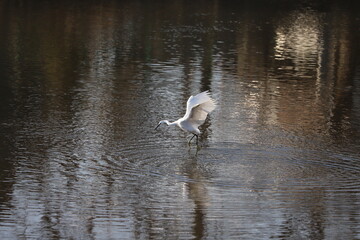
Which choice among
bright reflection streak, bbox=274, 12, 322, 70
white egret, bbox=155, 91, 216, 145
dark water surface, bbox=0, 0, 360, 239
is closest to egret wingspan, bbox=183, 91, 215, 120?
white egret, bbox=155, 91, 216, 145

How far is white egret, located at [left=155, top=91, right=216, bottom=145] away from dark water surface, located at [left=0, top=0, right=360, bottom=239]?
0.38 m

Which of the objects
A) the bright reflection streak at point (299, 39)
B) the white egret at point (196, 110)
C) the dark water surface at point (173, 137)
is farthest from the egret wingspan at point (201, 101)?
the bright reflection streak at point (299, 39)

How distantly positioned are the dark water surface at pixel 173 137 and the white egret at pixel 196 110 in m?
0.38

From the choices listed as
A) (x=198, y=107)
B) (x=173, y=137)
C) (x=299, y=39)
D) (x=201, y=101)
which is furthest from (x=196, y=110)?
(x=299, y=39)

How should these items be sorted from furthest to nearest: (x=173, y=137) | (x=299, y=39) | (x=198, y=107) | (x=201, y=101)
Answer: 1. (x=299, y=39)
2. (x=173, y=137)
3. (x=198, y=107)
4. (x=201, y=101)

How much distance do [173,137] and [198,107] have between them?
4.24ft

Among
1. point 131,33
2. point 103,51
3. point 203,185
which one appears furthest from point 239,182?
point 131,33

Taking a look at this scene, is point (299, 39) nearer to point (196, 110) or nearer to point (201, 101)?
point (196, 110)

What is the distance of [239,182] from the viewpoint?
1248 centimetres

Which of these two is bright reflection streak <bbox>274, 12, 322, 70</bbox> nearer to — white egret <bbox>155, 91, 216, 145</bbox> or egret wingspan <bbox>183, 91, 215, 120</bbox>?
white egret <bbox>155, 91, 216, 145</bbox>

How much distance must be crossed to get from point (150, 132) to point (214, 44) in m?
14.5

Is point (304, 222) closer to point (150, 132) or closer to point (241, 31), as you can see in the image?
point (150, 132)

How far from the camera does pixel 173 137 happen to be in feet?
50.7

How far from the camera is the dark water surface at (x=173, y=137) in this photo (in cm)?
1092
